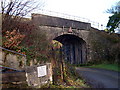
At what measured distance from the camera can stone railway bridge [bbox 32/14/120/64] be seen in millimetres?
8078

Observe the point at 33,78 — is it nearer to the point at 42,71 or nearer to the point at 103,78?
the point at 42,71

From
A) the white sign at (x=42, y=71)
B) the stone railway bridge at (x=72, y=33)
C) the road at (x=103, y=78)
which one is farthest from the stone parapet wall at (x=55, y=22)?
the road at (x=103, y=78)

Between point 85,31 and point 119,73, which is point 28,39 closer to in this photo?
point 119,73

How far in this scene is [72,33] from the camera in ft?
35.5

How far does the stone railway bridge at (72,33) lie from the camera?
8.08 meters

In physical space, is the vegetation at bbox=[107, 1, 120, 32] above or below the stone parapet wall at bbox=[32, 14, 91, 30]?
below

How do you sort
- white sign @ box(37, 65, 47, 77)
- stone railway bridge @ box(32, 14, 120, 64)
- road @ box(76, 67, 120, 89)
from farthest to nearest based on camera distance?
1. stone railway bridge @ box(32, 14, 120, 64)
2. white sign @ box(37, 65, 47, 77)
3. road @ box(76, 67, 120, 89)

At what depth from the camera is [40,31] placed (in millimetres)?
7938

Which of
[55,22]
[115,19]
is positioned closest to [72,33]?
[55,22]

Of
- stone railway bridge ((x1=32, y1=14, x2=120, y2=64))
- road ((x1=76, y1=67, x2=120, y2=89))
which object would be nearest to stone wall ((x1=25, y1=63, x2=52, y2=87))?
road ((x1=76, y1=67, x2=120, y2=89))

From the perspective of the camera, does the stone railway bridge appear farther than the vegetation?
Yes

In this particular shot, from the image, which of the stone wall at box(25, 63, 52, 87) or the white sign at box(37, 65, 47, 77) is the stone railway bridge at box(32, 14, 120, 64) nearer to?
the white sign at box(37, 65, 47, 77)

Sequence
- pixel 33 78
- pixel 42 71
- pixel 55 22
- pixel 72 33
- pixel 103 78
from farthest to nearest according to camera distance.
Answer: pixel 72 33
pixel 55 22
pixel 103 78
pixel 42 71
pixel 33 78

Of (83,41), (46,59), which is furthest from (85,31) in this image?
(46,59)
